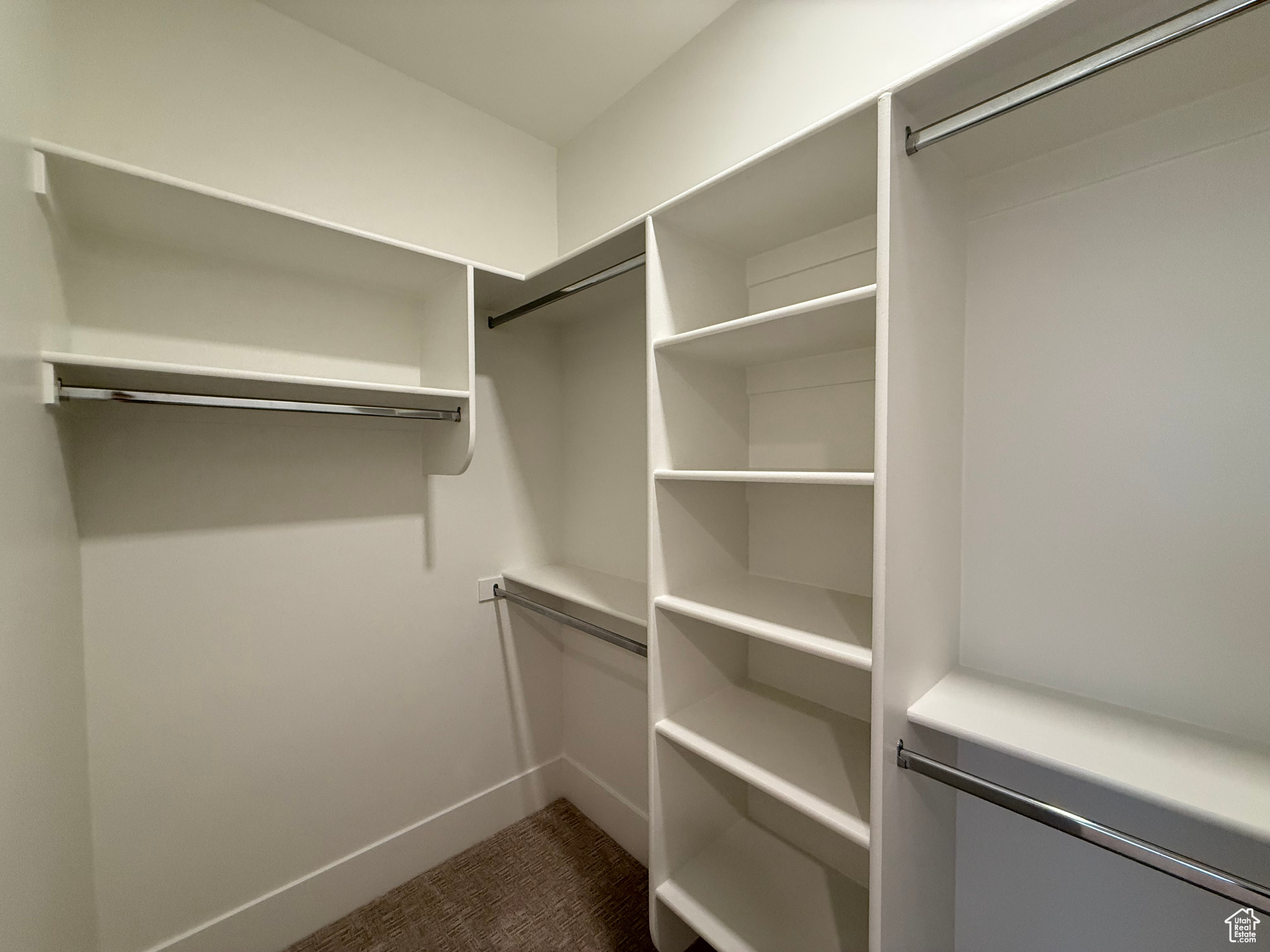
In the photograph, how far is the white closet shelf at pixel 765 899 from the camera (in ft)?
4.06

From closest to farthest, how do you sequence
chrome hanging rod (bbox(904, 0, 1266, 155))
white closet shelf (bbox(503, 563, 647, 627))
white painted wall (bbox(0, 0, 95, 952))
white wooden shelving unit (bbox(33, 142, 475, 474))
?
chrome hanging rod (bbox(904, 0, 1266, 155)) → white painted wall (bbox(0, 0, 95, 952)) → white wooden shelving unit (bbox(33, 142, 475, 474)) → white closet shelf (bbox(503, 563, 647, 627))

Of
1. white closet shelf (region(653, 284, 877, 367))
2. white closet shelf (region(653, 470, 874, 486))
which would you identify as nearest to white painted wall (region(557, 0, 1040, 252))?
white closet shelf (region(653, 284, 877, 367))

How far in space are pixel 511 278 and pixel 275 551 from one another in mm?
1202

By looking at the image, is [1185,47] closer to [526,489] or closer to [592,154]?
[592,154]

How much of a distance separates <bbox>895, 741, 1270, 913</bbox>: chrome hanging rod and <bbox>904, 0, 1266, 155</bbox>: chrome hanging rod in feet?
3.61

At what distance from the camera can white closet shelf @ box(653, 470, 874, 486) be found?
3.12 ft

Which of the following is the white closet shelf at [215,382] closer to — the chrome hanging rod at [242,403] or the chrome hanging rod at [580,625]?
the chrome hanging rod at [242,403]

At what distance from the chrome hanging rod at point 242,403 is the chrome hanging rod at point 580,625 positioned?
769 millimetres

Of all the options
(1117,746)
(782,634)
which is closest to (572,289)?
(782,634)

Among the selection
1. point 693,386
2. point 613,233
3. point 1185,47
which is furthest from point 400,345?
point 1185,47

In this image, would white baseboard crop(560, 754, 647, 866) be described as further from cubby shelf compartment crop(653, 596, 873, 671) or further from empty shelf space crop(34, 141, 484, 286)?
empty shelf space crop(34, 141, 484, 286)

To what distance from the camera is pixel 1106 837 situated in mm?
768

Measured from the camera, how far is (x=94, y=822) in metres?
1.36

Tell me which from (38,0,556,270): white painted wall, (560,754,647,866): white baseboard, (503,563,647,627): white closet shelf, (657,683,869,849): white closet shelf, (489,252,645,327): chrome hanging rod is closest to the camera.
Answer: (657,683,869,849): white closet shelf
